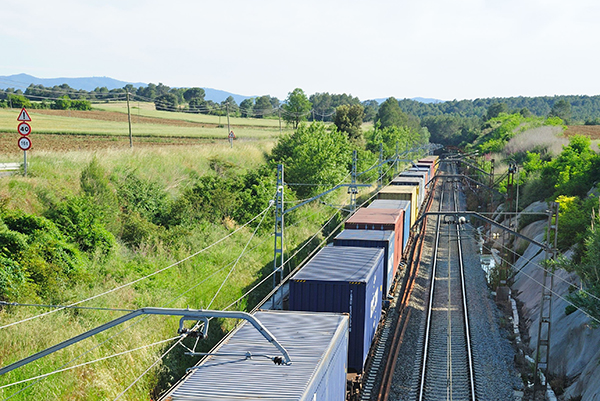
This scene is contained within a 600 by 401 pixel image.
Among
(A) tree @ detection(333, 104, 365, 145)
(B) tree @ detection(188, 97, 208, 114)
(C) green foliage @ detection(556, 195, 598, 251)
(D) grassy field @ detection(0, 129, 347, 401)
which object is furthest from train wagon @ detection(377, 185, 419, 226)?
(B) tree @ detection(188, 97, 208, 114)

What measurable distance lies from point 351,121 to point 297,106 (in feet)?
40.0

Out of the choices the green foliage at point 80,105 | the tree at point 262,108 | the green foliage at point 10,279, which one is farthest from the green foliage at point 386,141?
the green foliage at point 10,279

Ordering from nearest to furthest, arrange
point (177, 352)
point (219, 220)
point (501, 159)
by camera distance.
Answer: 1. point (177, 352)
2. point (219, 220)
3. point (501, 159)

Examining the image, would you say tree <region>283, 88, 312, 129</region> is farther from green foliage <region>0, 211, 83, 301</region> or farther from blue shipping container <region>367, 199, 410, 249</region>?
green foliage <region>0, 211, 83, 301</region>

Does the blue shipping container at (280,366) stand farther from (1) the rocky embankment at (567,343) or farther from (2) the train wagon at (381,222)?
(2) the train wagon at (381,222)

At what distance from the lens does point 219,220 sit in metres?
30.5

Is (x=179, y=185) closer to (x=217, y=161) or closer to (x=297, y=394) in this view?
(x=217, y=161)

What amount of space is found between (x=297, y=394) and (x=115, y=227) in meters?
17.7

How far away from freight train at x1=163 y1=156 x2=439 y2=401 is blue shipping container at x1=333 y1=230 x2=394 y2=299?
40 mm

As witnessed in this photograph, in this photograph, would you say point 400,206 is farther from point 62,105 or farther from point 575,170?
point 62,105

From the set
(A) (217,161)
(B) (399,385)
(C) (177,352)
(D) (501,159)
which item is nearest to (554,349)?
(B) (399,385)

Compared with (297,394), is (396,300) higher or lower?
lower

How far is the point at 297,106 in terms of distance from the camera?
88.8m

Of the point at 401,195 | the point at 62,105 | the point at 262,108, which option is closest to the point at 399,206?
the point at 401,195
